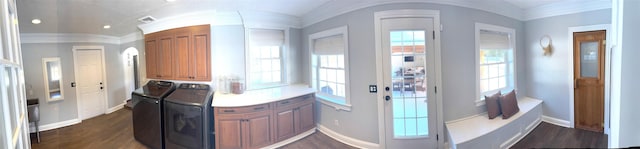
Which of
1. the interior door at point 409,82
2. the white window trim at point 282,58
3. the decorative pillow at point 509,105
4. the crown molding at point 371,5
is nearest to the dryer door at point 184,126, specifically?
the white window trim at point 282,58

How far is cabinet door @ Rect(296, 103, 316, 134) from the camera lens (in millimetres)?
1286

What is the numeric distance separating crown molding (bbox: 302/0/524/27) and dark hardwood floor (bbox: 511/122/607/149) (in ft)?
1.16

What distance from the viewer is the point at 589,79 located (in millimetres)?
644

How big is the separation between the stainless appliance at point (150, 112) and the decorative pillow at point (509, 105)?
1374 millimetres

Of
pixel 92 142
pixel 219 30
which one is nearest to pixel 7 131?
pixel 92 142

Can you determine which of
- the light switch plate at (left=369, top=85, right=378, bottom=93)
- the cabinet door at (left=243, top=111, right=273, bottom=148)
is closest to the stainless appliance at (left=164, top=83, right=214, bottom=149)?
the cabinet door at (left=243, top=111, right=273, bottom=148)

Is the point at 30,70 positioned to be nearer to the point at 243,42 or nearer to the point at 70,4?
the point at 70,4

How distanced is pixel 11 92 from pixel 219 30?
0.73m

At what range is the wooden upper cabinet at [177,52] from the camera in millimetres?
1025

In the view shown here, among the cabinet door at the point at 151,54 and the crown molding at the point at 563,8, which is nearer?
the crown molding at the point at 563,8

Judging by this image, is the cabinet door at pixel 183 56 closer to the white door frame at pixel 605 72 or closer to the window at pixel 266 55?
the window at pixel 266 55

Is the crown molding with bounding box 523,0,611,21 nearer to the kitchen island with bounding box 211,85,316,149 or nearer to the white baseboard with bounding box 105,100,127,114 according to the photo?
the kitchen island with bounding box 211,85,316,149

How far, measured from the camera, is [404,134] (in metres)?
1.19

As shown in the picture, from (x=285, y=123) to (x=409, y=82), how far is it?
724 mm
